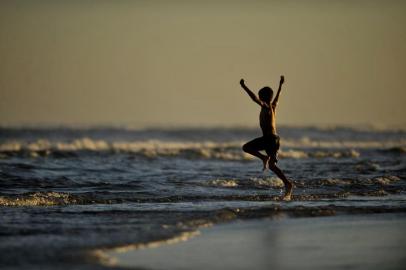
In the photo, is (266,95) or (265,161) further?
(266,95)

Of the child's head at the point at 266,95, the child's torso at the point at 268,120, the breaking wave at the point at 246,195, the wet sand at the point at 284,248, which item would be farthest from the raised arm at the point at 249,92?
the wet sand at the point at 284,248

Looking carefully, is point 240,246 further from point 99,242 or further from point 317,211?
point 317,211

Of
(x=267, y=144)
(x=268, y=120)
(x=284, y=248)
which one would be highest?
(x=268, y=120)

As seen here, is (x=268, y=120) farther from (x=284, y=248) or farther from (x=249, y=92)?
(x=284, y=248)

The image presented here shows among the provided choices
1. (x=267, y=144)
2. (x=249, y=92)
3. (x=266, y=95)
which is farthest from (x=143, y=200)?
(x=266, y=95)

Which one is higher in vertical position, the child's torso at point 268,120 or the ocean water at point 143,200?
the child's torso at point 268,120

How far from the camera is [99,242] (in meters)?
11.2

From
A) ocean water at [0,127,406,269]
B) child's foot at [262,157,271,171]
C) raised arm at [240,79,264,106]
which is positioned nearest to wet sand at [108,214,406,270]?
ocean water at [0,127,406,269]

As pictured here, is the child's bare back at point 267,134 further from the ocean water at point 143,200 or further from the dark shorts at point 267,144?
the ocean water at point 143,200

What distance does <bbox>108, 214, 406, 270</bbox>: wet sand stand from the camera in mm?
9516

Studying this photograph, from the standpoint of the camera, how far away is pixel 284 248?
34.3 ft

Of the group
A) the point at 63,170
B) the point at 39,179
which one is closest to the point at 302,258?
the point at 39,179

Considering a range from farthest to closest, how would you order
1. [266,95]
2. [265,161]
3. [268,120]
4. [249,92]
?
[268,120] → [266,95] → [265,161] → [249,92]

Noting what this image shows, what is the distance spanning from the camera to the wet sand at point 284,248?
31.2ft
